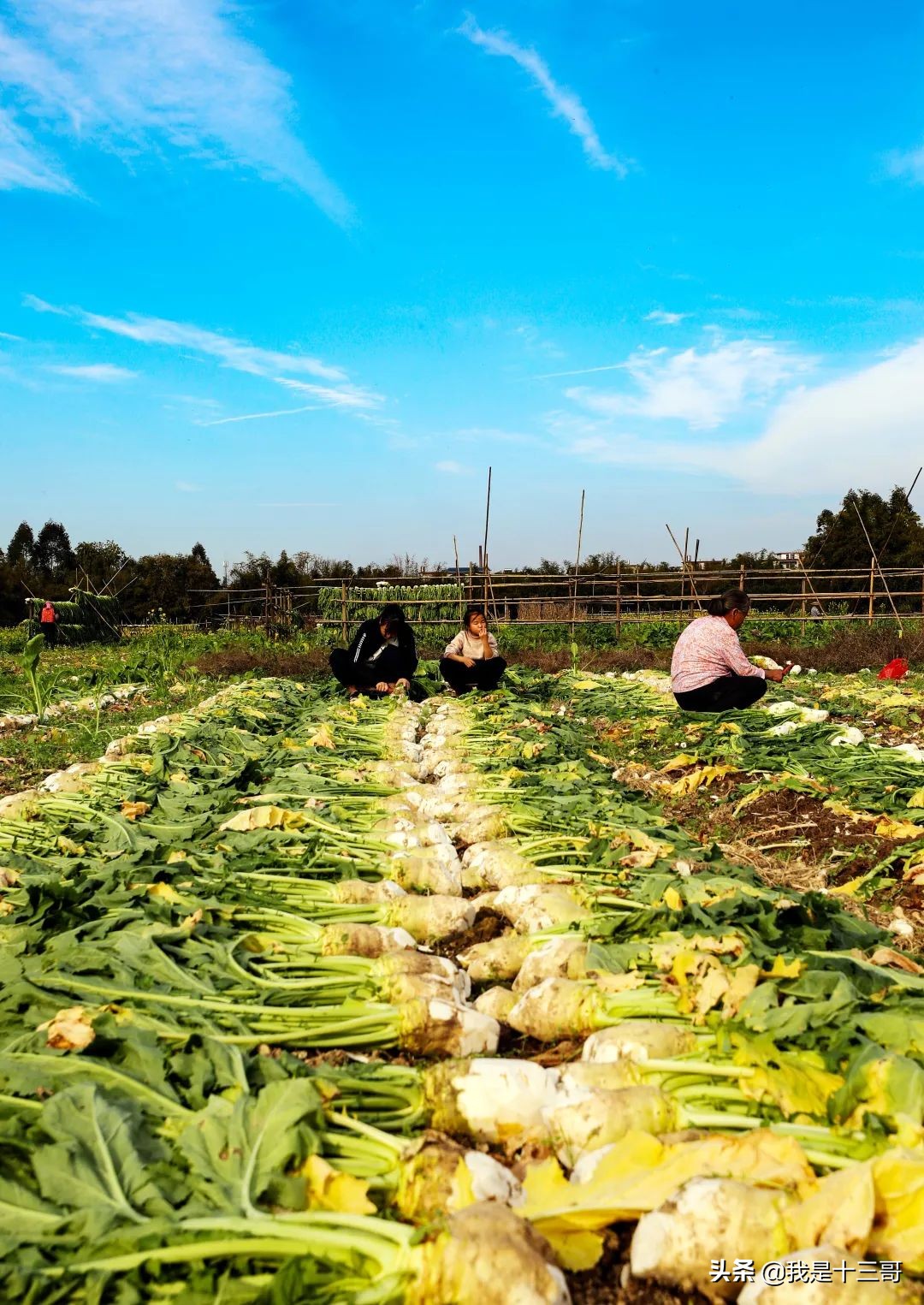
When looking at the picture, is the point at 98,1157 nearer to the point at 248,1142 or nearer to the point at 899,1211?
the point at 248,1142

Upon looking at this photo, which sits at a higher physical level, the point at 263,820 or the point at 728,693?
the point at 728,693

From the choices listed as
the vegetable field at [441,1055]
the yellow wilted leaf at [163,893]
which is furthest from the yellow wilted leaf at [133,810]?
the yellow wilted leaf at [163,893]

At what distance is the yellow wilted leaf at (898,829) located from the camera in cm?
473

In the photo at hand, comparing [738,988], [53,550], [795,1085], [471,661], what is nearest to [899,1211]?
[795,1085]

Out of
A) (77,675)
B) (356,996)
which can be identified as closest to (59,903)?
(356,996)

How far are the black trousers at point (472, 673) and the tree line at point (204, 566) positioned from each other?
10893mm

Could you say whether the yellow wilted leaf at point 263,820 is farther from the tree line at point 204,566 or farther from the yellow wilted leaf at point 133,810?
the tree line at point 204,566

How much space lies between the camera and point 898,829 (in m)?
4.78

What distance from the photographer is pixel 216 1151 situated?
2014mm

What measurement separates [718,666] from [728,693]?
29cm

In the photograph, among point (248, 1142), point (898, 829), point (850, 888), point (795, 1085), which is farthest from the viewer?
point (898, 829)

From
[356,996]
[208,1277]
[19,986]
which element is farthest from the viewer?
[356,996]

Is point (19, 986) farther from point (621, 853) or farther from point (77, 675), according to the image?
point (77, 675)

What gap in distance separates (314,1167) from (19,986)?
1322 mm
